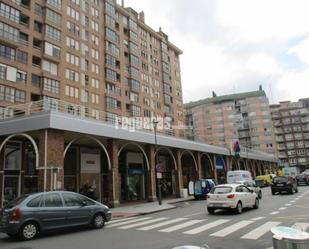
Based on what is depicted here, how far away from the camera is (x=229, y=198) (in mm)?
16078

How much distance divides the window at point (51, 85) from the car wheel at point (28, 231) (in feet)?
109

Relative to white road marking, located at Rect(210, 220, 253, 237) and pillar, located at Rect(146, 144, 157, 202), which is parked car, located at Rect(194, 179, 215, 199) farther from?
white road marking, located at Rect(210, 220, 253, 237)

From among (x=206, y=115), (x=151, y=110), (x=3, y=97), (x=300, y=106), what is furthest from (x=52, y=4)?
(x=300, y=106)

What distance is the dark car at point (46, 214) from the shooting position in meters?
11.0

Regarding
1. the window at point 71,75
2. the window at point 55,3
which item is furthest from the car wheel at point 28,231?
the window at point 55,3

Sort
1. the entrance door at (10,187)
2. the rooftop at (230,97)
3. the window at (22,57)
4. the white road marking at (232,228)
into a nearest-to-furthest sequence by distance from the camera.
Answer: the white road marking at (232,228)
the entrance door at (10,187)
the window at (22,57)
the rooftop at (230,97)

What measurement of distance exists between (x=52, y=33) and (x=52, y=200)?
122 ft

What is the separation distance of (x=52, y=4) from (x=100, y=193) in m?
30.2

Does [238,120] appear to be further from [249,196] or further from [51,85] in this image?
[249,196]

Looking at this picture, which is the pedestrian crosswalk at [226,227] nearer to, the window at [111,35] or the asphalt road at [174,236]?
the asphalt road at [174,236]

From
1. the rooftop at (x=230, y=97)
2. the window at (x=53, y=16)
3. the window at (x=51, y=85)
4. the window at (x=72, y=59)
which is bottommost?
the window at (x=51, y=85)

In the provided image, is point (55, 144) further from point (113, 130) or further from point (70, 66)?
point (70, 66)

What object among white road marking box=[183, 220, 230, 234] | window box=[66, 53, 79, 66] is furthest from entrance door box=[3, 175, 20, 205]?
window box=[66, 53, 79, 66]

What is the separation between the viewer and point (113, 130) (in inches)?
931
